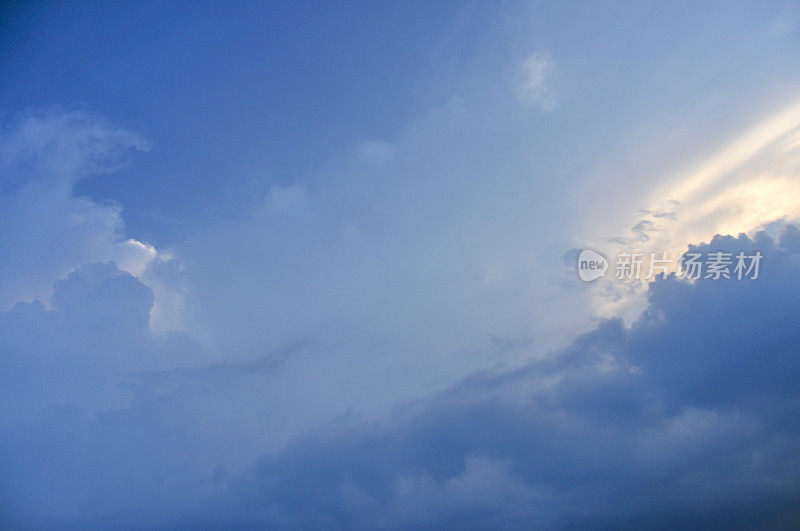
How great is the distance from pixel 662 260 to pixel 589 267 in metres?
2.35

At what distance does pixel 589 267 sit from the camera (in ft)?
76.0

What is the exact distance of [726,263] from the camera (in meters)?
22.5

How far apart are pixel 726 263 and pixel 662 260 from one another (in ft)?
6.47

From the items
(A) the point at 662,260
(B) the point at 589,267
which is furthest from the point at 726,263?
(B) the point at 589,267

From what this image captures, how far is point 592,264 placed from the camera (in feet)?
75.9

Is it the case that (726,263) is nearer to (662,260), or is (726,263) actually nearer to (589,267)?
(662,260)

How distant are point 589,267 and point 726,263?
4.31m

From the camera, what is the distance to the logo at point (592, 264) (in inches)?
909

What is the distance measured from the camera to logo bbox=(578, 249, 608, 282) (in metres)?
→ 23.1

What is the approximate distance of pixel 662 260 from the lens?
22.8 metres
